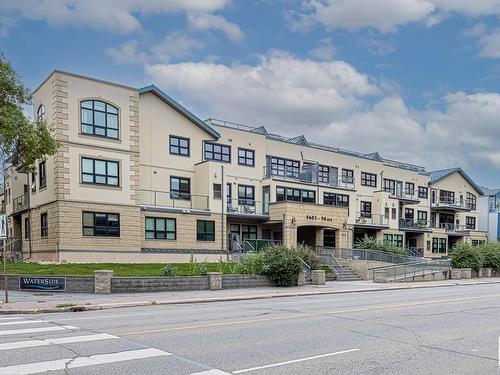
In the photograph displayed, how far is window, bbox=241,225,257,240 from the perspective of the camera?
42.2 meters

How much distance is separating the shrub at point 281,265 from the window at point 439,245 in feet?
131

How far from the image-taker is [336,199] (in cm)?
4781

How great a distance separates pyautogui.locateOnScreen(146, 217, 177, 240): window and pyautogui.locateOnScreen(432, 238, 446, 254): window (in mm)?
38138

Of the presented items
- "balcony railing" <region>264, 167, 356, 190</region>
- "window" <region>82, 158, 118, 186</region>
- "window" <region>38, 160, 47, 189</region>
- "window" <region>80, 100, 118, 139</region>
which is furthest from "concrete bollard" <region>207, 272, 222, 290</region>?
"balcony railing" <region>264, 167, 356, 190</region>

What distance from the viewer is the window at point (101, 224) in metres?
31.2

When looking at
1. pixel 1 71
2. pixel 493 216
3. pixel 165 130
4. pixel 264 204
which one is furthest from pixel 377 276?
pixel 493 216

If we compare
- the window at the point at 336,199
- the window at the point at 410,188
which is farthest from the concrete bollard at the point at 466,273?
the window at the point at 410,188

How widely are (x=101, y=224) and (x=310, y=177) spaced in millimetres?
21610

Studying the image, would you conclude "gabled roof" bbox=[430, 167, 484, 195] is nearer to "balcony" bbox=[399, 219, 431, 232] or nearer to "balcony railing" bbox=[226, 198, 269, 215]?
"balcony" bbox=[399, 219, 431, 232]

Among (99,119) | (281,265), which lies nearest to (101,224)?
(99,119)

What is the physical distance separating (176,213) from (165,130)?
21.8 ft

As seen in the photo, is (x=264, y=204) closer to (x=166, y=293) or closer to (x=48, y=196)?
(x=48, y=196)

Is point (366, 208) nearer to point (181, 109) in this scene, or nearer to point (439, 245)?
point (439, 245)

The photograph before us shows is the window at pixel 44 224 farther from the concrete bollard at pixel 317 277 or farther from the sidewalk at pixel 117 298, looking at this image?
the concrete bollard at pixel 317 277
